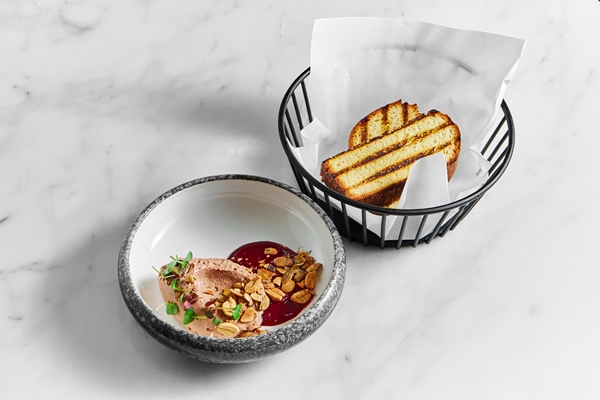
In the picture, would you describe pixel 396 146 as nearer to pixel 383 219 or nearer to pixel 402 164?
pixel 402 164

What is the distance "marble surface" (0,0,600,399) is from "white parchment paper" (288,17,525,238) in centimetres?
9

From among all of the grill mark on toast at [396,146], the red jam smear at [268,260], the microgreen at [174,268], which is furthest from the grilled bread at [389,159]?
the microgreen at [174,268]

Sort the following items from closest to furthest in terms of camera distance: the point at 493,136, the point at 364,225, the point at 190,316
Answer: the point at 190,316
the point at 364,225
the point at 493,136

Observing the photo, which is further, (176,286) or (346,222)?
(346,222)

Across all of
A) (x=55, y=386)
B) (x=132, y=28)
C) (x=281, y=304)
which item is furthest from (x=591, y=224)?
(x=132, y=28)

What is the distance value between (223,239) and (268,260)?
80 millimetres

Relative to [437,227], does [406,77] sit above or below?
above

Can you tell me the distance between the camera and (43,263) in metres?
1.02

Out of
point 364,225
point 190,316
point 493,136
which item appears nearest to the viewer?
point 190,316

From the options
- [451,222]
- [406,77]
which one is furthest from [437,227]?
[406,77]

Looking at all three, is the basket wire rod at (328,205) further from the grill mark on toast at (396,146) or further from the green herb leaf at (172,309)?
the green herb leaf at (172,309)

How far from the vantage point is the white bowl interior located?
3.15 feet

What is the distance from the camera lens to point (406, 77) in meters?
1.15

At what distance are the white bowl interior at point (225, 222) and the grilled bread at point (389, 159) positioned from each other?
80 mm
